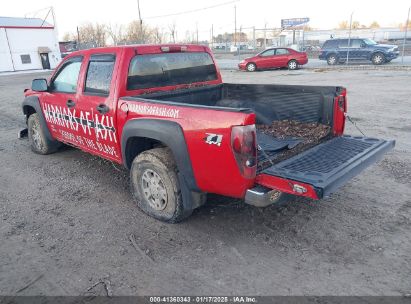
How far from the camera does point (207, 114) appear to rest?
298 cm

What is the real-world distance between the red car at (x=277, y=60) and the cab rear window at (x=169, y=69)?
17.2 meters

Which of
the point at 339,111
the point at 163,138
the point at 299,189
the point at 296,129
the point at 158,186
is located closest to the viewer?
the point at 299,189

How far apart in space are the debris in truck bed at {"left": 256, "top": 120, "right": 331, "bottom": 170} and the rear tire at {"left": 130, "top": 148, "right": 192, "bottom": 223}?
934 mm

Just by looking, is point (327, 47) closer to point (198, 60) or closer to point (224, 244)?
point (198, 60)

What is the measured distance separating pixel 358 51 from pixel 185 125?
21882 millimetres

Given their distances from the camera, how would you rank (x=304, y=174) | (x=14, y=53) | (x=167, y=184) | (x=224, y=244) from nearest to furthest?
(x=304, y=174)
(x=224, y=244)
(x=167, y=184)
(x=14, y=53)

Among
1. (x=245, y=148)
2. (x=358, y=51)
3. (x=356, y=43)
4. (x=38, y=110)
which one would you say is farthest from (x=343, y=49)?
(x=245, y=148)

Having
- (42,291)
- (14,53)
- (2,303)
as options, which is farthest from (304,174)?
(14,53)

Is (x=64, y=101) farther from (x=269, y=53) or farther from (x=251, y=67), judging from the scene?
(x=269, y=53)

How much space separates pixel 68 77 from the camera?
4941mm

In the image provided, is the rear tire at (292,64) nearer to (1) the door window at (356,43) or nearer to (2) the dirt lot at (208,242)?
(1) the door window at (356,43)

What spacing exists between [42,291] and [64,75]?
3.23 meters

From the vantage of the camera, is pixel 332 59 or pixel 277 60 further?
pixel 332 59

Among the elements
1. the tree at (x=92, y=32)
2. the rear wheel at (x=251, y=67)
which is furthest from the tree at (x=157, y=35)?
the rear wheel at (x=251, y=67)
